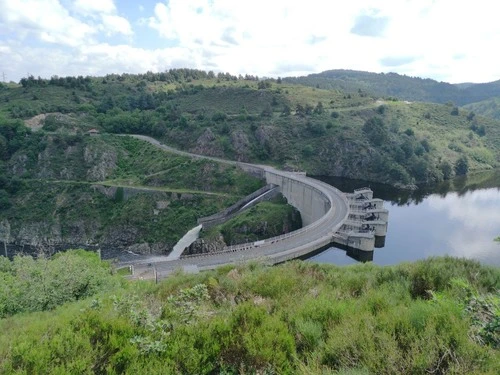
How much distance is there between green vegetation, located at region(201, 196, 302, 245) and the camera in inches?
2466

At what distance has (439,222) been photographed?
67.2 meters

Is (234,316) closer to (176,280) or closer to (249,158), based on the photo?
(176,280)

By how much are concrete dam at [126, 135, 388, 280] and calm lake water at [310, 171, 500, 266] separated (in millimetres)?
2548

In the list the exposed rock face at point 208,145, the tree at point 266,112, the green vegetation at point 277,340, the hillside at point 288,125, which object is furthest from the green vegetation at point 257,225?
the green vegetation at point 277,340

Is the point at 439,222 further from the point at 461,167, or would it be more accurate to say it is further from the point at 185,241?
the point at 461,167

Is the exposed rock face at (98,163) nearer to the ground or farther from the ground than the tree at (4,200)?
farther from the ground

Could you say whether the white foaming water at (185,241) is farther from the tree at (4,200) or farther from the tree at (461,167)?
the tree at (461,167)

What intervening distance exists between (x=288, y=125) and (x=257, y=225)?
45741 mm

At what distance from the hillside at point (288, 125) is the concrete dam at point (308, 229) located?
17.7m

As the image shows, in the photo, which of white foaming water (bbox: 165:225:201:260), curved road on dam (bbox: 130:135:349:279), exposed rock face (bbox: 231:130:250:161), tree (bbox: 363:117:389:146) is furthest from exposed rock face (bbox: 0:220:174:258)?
tree (bbox: 363:117:389:146)

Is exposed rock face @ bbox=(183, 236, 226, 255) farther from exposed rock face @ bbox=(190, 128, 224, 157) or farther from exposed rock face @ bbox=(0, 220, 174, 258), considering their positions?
exposed rock face @ bbox=(190, 128, 224, 157)

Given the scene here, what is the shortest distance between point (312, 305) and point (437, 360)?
399 cm

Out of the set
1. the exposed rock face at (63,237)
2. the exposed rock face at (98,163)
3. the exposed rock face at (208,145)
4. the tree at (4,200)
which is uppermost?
the exposed rock face at (208,145)

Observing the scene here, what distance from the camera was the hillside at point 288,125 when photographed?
3735 inches
